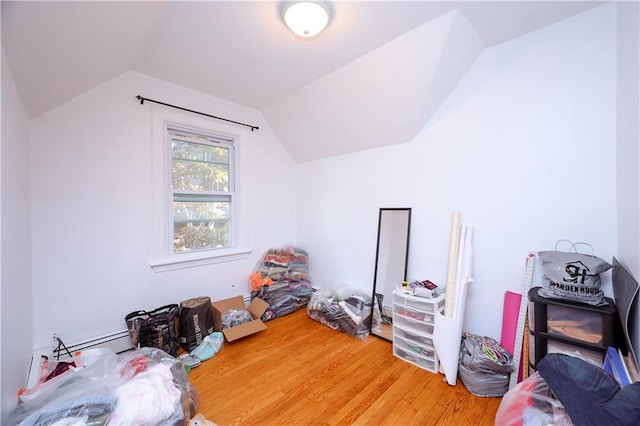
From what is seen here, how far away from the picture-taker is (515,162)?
182cm

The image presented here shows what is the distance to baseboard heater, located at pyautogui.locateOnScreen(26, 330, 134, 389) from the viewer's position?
167cm

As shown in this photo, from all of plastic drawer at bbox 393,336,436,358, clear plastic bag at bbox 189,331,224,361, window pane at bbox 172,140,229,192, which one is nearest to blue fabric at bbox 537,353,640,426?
plastic drawer at bbox 393,336,436,358

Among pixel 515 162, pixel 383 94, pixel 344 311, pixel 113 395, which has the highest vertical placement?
pixel 383 94

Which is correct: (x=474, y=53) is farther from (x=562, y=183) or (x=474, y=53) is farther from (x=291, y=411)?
(x=291, y=411)

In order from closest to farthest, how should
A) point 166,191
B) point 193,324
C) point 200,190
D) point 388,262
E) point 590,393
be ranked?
A: point 590,393 → point 193,324 → point 166,191 → point 388,262 → point 200,190

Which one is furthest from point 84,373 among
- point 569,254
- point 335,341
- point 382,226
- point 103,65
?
point 569,254

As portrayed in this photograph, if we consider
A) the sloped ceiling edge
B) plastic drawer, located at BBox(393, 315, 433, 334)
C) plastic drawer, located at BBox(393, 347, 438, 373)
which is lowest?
plastic drawer, located at BBox(393, 347, 438, 373)

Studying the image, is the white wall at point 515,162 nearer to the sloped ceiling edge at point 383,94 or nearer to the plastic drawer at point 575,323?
the sloped ceiling edge at point 383,94

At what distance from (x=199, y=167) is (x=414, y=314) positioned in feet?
8.61

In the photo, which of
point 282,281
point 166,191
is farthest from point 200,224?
point 282,281

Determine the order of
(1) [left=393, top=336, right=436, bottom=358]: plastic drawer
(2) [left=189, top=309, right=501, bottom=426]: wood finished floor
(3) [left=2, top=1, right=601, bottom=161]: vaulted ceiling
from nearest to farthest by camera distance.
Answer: (3) [left=2, top=1, right=601, bottom=161]: vaulted ceiling < (2) [left=189, top=309, right=501, bottom=426]: wood finished floor < (1) [left=393, top=336, right=436, bottom=358]: plastic drawer

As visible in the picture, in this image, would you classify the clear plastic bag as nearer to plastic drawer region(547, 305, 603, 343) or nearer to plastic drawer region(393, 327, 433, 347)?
plastic drawer region(393, 327, 433, 347)

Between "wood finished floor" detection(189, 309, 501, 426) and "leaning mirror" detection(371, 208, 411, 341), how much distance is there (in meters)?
0.24

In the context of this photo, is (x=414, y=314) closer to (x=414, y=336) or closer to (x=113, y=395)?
(x=414, y=336)
